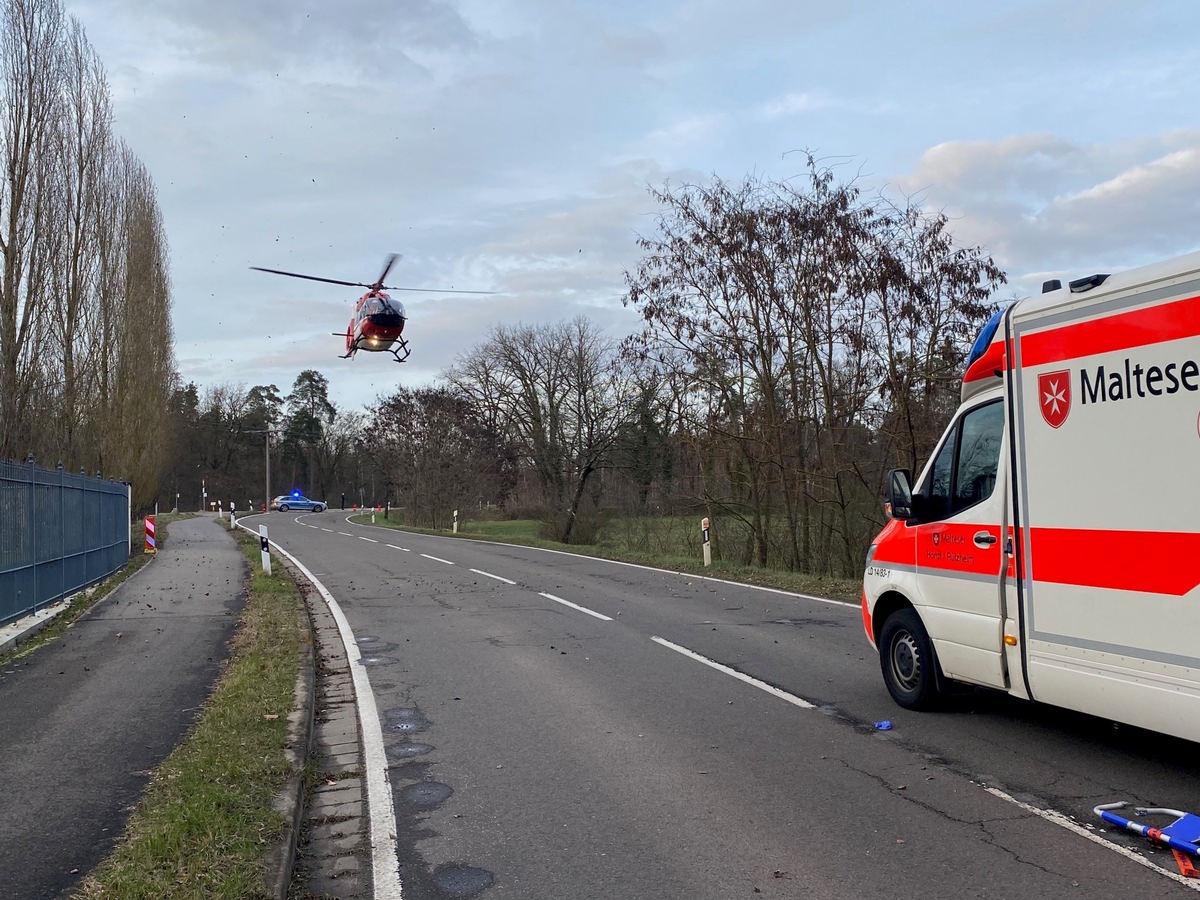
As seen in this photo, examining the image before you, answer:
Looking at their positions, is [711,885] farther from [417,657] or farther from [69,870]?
[417,657]

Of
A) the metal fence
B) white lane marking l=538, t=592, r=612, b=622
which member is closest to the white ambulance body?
white lane marking l=538, t=592, r=612, b=622

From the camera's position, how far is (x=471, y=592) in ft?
51.0

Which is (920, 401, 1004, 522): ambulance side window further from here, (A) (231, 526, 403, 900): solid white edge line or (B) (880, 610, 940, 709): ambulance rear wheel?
(A) (231, 526, 403, 900): solid white edge line

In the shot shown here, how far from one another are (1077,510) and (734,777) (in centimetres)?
241

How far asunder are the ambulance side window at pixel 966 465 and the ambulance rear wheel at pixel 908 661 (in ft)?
2.81

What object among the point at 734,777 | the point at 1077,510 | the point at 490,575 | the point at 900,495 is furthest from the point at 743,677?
the point at 490,575

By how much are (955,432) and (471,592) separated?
10254 millimetres

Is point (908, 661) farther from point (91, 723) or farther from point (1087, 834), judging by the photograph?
point (91, 723)

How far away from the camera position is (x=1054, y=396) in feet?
18.0

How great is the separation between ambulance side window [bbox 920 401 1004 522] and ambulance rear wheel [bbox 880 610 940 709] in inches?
33.7

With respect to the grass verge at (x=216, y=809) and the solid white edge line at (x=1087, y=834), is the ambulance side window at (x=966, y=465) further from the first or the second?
the grass verge at (x=216, y=809)

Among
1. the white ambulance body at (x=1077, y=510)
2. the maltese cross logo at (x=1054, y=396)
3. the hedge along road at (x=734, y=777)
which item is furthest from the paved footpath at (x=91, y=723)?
the maltese cross logo at (x=1054, y=396)

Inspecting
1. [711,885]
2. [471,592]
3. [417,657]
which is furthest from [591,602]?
[711,885]

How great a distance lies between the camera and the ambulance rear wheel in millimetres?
6793
